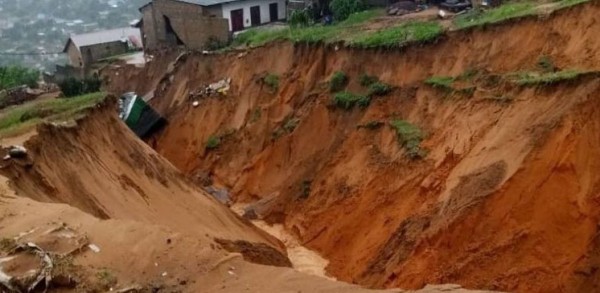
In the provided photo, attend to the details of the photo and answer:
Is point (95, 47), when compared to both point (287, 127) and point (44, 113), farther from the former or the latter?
point (44, 113)

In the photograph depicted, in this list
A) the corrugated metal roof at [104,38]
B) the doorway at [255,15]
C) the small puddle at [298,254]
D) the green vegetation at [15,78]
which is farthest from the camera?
the corrugated metal roof at [104,38]

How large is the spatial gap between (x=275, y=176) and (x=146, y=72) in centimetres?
1041

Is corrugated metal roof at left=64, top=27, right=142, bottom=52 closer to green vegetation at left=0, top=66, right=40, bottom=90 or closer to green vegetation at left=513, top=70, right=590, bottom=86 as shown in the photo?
green vegetation at left=0, top=66, right=40, bottom=90

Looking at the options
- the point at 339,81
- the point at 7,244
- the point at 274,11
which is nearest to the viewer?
the point at 7,244

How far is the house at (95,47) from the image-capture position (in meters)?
35.8

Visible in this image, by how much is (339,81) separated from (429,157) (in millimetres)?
5436

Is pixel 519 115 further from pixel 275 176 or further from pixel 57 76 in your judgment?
pixel 57 76

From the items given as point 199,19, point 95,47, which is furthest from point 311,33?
point 95,47

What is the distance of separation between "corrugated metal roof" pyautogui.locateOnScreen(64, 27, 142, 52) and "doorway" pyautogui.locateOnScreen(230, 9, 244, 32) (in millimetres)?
8888

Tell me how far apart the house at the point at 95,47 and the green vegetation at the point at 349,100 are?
17218mm

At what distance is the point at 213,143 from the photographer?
24422mm

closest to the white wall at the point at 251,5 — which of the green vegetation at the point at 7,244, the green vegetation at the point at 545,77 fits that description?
the green vegetation at the point at 545,77

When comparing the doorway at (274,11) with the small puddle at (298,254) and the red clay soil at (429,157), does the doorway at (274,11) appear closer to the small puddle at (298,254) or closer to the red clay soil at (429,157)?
the red clay soil at (429,157)

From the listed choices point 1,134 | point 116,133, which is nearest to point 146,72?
point 116,133
